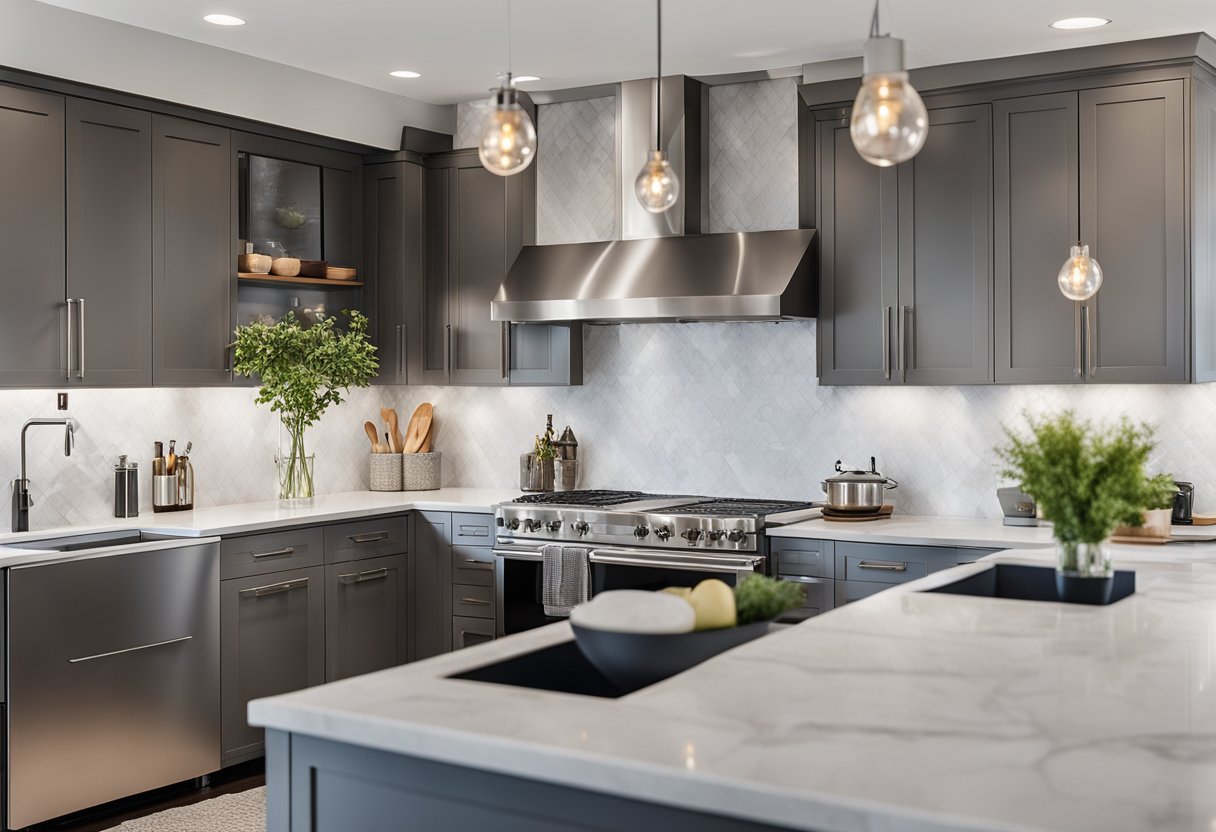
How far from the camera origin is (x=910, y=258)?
16.4 ft

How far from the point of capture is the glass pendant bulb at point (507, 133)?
2.70 metres

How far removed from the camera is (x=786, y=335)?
552cm

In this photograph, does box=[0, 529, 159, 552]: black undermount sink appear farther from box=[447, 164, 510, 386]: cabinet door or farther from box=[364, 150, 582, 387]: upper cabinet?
box=[447, 164, 510, 386]: cabinet door

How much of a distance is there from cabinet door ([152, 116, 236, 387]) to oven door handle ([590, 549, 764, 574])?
1742 millimetres

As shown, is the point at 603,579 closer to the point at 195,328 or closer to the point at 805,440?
the point at 805,440

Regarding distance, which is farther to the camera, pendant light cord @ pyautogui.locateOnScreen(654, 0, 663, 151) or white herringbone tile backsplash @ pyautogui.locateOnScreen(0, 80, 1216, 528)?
white herringbone tile backsplash @ pyautogui.locateOnScreen(0, 80, 1216, 528)

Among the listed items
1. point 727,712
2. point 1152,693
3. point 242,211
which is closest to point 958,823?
point 727,712

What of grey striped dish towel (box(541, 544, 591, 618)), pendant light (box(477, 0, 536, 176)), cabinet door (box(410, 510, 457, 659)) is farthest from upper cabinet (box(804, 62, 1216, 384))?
pendant light (box(477, 0, 536, 176))

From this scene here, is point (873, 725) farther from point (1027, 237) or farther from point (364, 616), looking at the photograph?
point (364, 616)

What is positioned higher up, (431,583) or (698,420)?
(698,420)

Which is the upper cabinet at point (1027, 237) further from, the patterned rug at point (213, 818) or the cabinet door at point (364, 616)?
the patterned rug at point (213, 818)

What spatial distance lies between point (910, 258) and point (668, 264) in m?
0.98

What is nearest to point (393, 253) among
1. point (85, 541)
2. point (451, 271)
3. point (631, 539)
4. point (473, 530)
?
point (451, 271)

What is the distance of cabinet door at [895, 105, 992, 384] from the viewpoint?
489 centimetres
